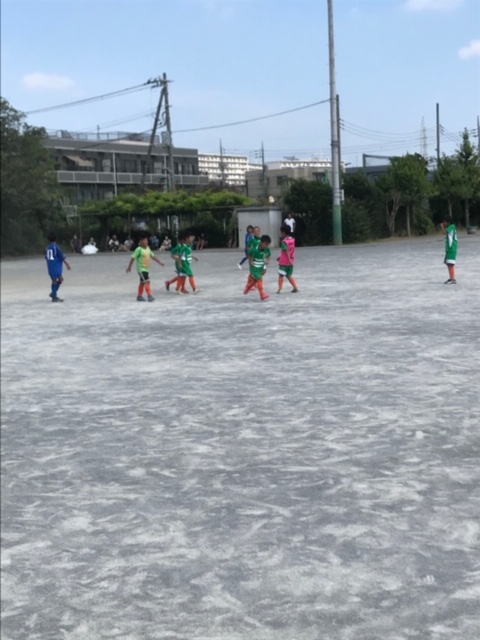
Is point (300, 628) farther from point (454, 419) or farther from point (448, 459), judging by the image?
point (454, 419)

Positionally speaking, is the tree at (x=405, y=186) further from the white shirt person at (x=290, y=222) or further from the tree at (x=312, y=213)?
the white shirt person at (x=290, y=222)

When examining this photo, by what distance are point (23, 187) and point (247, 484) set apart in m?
1.31

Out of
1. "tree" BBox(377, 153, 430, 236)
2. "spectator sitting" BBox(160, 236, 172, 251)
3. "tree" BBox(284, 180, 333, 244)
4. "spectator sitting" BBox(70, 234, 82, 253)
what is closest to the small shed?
"tree" BBox(284, 180, 333, 244)

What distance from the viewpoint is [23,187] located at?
2244 mm

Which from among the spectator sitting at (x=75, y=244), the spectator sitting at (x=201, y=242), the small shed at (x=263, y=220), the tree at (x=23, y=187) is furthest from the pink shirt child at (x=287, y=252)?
the tree at (x=23, y=187)

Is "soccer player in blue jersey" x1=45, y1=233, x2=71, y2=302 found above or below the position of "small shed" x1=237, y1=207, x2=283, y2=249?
below

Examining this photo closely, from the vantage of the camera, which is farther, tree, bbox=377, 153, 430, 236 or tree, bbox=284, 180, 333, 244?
tree, bbox=284, 180, 333, 244

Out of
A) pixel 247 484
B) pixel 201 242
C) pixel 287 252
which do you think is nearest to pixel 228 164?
pixel 247 484

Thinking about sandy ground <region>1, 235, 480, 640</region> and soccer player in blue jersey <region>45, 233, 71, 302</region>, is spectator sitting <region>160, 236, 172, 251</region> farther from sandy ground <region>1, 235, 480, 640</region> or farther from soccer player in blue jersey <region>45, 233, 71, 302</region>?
sandy ground <region>1, 235, 480, 640</region>

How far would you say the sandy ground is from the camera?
1.96m

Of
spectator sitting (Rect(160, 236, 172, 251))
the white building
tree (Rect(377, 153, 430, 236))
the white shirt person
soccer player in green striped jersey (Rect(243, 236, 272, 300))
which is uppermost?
the white building

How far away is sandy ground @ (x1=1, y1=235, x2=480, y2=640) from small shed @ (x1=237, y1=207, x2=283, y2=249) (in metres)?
2.99

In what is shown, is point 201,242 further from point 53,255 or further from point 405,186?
point 53,255

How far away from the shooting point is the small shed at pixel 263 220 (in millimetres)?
9289
